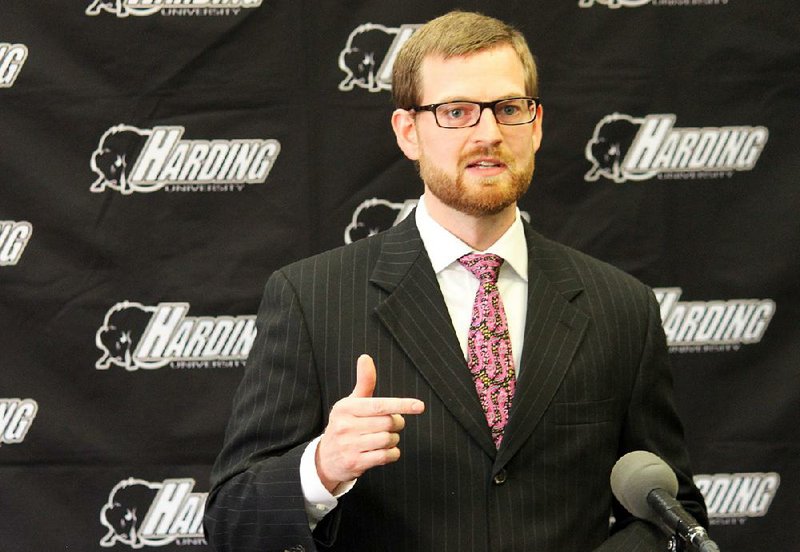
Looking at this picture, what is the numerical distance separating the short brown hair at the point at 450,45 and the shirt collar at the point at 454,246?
0.27m

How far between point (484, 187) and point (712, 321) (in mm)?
1697

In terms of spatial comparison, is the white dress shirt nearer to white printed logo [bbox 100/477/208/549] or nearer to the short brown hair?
the short brown hair

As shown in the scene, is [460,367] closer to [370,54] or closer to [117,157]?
[370,54]

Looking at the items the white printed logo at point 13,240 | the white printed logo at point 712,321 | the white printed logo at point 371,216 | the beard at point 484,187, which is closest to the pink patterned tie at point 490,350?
the beard at point 484,187

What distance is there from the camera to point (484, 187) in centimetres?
220

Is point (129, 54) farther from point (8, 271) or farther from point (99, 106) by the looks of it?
point (8, 271)

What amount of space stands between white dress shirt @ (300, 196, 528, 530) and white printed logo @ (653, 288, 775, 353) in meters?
1.40

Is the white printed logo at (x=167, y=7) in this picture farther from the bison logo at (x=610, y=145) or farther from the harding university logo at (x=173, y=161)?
the bison logo at (x=610, y=145)

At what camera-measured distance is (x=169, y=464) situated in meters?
3.51

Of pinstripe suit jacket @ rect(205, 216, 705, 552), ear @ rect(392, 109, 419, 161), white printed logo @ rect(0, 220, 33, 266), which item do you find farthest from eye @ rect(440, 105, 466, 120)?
white printed logo @ rect(0, 220, 33, 266)

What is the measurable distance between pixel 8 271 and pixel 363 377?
1985mm

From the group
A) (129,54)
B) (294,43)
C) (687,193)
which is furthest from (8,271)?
(687,193)

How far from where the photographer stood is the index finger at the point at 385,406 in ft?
5.92

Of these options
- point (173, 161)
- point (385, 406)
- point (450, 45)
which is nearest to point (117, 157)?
point (173, 161)
